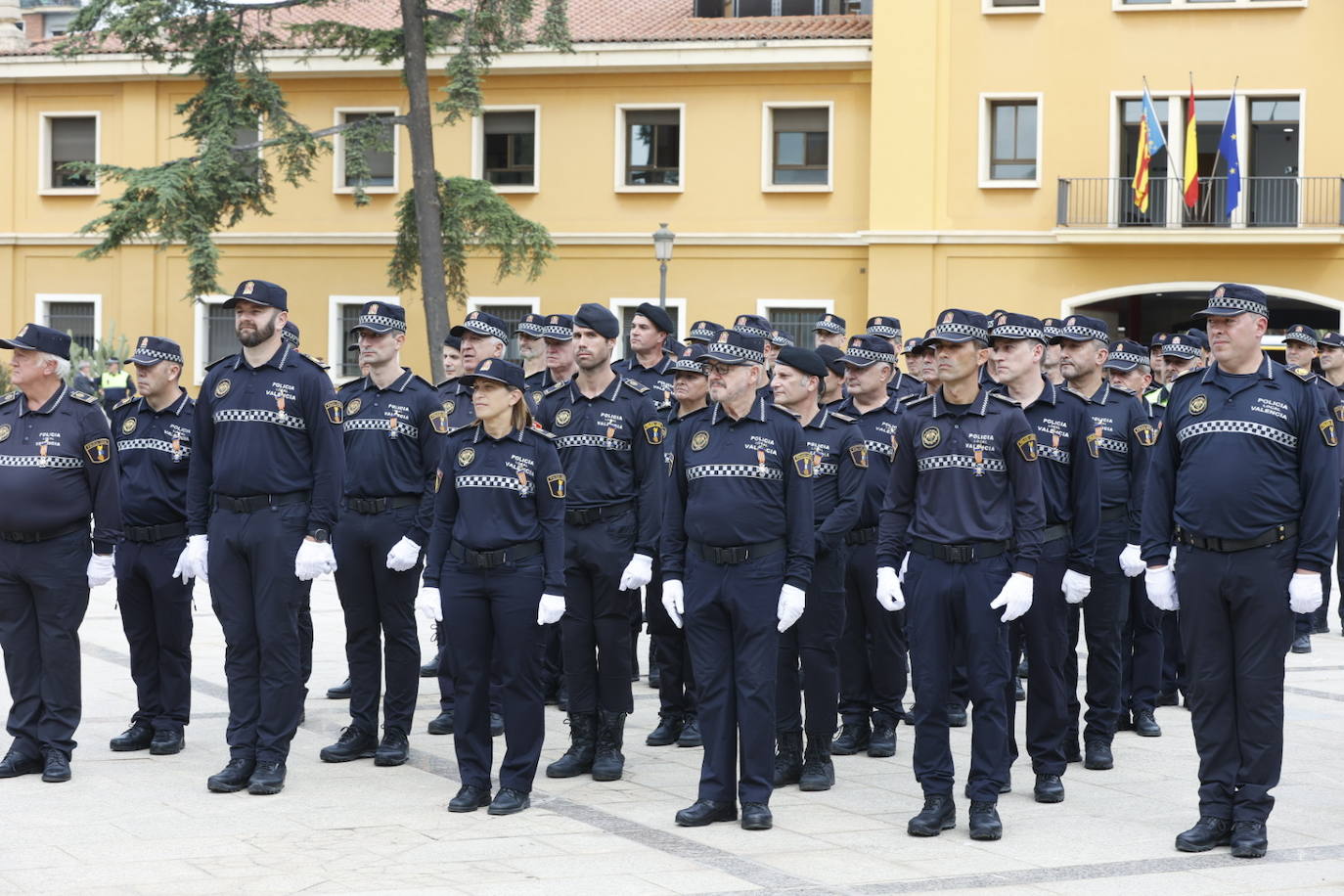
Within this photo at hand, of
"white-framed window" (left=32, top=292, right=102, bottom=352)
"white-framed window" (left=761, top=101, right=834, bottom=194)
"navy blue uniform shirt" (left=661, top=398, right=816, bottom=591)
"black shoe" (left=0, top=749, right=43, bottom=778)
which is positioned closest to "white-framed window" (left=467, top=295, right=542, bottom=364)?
"white-framed window" (left=761, top=101, right=834, bottom=194)

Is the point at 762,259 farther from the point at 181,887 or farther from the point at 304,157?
the point at 181,887

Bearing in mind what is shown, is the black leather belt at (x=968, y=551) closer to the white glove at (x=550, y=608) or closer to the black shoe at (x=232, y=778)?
the white glove at (x=550, y=608)

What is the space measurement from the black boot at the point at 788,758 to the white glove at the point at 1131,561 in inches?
81.0

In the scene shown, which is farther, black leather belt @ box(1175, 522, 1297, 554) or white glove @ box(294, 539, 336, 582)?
white glove @ box(294, 539, 336, 582)

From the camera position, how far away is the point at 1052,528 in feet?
30.5

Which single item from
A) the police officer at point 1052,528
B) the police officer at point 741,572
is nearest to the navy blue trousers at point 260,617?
the police officer at point 741,572

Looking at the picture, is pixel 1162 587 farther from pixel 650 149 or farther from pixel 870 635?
pixel 650 149

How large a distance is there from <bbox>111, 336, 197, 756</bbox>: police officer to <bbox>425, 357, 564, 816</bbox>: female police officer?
6.93 feet

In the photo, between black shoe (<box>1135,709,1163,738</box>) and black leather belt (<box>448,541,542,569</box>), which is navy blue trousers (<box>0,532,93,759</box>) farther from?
black shoe (<box>1135,709,1163,738</box>)

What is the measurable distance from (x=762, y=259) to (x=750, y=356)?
2613cm

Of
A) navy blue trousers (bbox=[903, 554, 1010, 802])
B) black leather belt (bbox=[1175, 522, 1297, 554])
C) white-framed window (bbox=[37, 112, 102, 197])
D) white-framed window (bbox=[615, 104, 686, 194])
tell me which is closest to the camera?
black leather belt (bbox=[1175, 522, 1297, 554])

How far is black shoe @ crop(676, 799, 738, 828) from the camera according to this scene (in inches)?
322

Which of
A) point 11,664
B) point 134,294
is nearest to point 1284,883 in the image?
point 11,664

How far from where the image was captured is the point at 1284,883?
23.9ft
